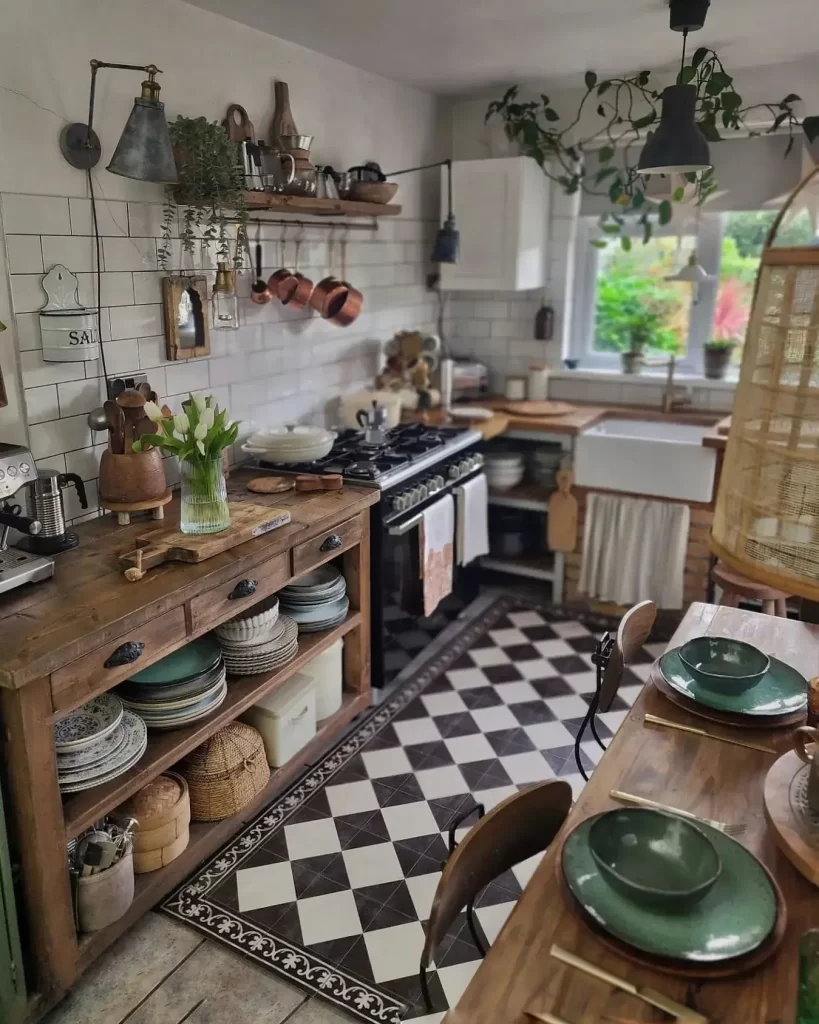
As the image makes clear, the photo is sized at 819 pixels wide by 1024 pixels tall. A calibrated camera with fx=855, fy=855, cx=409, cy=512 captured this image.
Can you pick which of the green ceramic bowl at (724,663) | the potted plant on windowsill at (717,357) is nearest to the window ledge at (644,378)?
the potted plant on windowsill at (717,357)

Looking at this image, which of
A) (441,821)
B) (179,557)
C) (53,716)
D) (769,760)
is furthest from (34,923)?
(769,760)

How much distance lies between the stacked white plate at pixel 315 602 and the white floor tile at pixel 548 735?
83 centimetres

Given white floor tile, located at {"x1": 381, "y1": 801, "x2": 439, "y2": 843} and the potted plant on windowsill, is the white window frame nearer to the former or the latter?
the potted plant on windowsill

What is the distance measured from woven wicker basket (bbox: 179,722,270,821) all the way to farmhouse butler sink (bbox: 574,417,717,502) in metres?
2.11

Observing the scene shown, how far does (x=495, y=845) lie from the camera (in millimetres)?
1502

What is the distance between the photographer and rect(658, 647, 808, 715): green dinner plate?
71.7 inches

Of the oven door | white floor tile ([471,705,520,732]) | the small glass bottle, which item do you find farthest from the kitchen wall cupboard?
white floor tile ([471,705,520,732])

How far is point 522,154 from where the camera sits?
4230 millimetres

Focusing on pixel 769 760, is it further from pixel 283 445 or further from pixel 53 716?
pixel 283 445

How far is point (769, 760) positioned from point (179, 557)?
1.50 m

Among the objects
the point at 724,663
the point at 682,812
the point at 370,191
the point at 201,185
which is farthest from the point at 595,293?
the point at 682,812

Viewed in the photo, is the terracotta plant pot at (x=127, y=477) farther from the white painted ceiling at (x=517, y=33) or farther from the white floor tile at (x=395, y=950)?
the white painted ceiling at (x=517, y=33)

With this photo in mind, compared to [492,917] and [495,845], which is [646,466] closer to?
[492,917]

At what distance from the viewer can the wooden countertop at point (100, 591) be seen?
1.80 m
